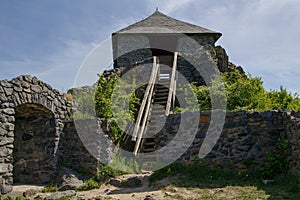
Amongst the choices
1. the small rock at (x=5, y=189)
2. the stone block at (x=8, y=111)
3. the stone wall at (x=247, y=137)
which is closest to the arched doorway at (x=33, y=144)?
the stone block at (x=8, y=111)

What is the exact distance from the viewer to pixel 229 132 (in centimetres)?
652

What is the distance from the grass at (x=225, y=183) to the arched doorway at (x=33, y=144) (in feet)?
8.64

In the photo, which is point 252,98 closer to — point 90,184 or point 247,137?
point 247,137

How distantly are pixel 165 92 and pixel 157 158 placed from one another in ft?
14.2

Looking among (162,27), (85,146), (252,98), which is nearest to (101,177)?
(85,146)

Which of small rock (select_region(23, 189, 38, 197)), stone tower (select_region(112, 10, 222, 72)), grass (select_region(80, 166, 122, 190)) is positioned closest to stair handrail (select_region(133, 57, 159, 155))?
grass (select_region(80, 166, 122, 190))

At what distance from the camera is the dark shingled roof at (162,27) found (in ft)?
52.4

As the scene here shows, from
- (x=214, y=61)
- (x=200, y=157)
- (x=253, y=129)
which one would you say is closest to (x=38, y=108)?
(x=200, y=157)

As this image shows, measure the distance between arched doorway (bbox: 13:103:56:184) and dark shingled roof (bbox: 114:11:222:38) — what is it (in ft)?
30.2

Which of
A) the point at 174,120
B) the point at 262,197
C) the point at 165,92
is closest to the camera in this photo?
the point at 262,197

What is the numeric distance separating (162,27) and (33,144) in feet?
35.5

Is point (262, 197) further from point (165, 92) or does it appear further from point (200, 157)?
point (165, 92)

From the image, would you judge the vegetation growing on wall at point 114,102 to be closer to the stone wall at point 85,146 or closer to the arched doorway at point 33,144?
the stone wall at point 85,146

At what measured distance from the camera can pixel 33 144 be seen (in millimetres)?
7586
